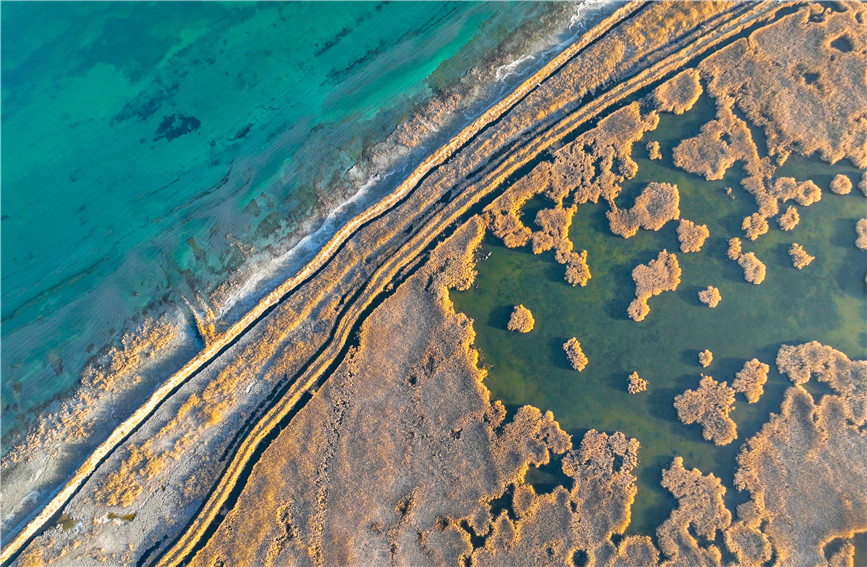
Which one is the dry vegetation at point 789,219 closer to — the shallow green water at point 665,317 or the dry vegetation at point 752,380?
the shallow green water at point 665,317

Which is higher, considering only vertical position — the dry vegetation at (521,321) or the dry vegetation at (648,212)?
the dry vegetation at (648,212)

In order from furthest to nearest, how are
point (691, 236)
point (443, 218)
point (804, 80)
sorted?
1. point (443, 218)
2. point (804, 80)
3. point (691, 236)

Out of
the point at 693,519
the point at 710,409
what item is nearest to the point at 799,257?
the point at 710,409

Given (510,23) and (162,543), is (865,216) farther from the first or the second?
(162,543)

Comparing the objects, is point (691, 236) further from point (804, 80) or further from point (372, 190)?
point (372, 190)

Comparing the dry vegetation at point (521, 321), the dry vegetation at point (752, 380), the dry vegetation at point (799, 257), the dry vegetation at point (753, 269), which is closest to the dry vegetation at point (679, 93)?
the dry vegetation at point (753, 269)

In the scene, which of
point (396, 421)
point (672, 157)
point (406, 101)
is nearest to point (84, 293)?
point (396, 421)
